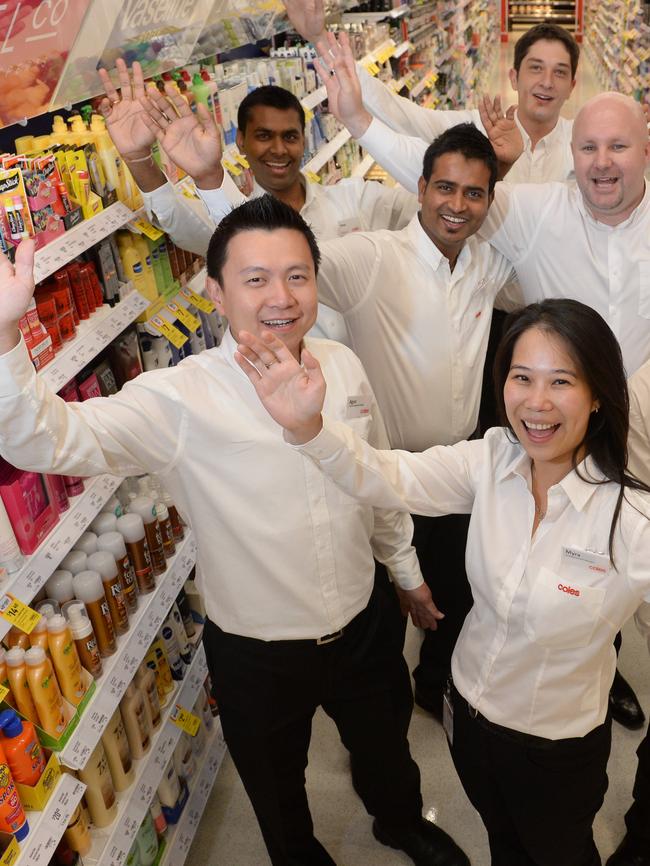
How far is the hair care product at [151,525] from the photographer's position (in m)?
2.59

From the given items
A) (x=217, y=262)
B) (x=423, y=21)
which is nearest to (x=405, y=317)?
(x=217, y=262)

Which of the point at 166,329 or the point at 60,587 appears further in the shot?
the point at 166,329

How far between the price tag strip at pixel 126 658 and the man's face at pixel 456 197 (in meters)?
1.34

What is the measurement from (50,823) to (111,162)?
5.89ft

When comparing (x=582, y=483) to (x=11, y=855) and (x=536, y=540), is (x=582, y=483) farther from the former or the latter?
(x=11, y=855)

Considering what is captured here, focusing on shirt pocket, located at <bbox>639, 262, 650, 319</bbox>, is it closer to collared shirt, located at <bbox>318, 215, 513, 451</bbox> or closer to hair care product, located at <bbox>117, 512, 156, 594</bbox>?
collared shirt, located at <bbox>318, 215, 513, 451</bbox>

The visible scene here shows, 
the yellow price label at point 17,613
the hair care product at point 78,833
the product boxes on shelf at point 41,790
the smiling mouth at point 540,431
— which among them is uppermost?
the smiling mouth at point 540,431

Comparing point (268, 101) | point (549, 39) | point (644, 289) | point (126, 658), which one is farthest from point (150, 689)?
point (549, 39)

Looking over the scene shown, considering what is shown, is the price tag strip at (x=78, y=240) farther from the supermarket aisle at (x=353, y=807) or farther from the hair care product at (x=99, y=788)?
the supermarket aisle at (x=353, y=807)

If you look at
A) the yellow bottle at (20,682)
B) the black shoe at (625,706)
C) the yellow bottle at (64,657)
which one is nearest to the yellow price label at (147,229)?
the yellow bottle at (64,657)

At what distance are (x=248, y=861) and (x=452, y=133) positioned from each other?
254cm

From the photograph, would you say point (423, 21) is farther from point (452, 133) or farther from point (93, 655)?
point (93, 655)

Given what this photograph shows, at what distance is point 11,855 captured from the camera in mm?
1761

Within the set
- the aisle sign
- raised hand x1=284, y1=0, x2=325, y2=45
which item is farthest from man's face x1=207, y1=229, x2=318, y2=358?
raised hand x1=284, y1=0, x2=325, y2=45
